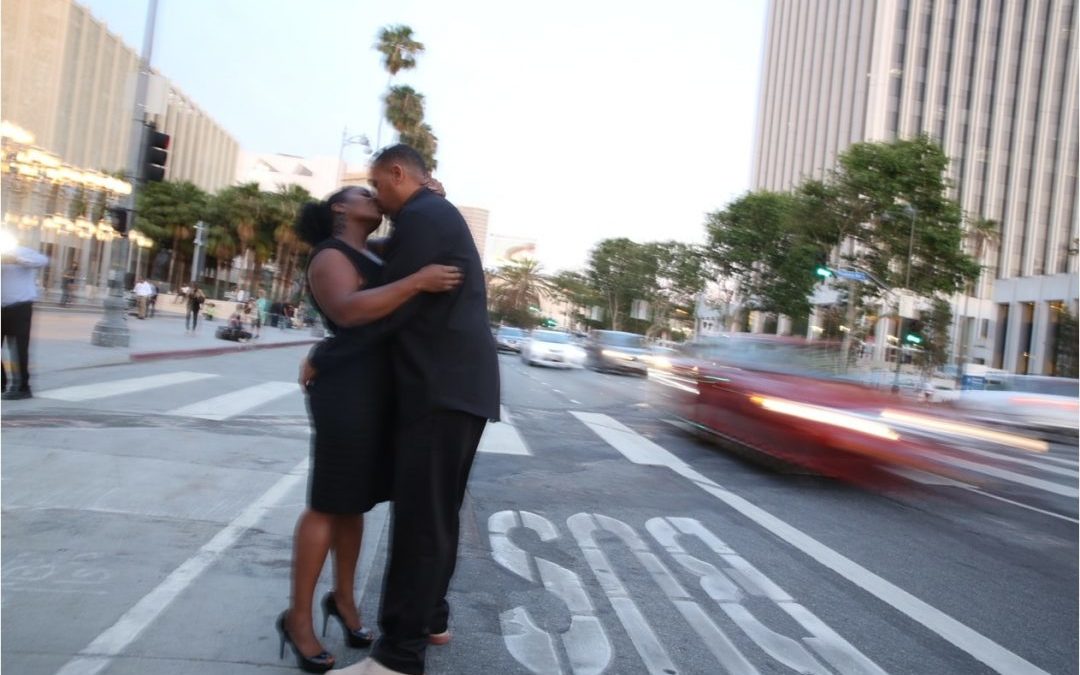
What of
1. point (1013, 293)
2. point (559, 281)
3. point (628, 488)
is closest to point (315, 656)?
point (628, 488)

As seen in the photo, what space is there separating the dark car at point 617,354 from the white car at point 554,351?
68 centimetres

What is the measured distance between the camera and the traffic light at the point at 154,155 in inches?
606

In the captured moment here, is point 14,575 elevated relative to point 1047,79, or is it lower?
lower

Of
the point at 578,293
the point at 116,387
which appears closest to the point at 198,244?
the point at 116,387

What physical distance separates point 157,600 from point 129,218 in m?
13.6

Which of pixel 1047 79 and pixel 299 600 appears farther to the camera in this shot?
pixel 1047 79

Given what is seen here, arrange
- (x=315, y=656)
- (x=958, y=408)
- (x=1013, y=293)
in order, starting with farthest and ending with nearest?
(x=1013, y=293) → (x=958, y=408) → (x=315, y=656)

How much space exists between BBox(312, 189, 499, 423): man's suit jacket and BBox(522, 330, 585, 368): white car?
27.2 metres

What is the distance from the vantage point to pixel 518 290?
9844cm

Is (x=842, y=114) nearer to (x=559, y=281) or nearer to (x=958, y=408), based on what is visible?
(x=559, y=281)

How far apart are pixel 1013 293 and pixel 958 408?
33306 mm

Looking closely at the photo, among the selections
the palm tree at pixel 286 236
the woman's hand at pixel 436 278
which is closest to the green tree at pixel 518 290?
the palm tree at pixel 286 236

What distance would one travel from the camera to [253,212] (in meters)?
59.2

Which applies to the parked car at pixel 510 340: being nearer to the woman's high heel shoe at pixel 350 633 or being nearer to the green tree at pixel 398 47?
the green tree at pixel 398 47
